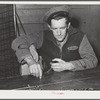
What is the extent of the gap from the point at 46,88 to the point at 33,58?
17 centimetres

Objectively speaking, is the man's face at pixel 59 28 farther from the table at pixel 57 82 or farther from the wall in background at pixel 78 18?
the table at pixel 57 82

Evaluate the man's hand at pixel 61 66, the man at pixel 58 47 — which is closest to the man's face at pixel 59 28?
the man at pixel 58 47

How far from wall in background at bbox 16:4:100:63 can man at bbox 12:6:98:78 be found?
0.09 ft

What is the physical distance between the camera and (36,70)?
716 millimetres

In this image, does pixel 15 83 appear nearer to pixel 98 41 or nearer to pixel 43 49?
pixel 43 49

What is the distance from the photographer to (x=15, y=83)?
2.16 feet

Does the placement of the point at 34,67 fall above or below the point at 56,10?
below

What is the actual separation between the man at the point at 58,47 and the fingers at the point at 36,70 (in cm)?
2

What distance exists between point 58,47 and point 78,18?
175mm

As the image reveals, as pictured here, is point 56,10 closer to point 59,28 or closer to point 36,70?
point 59,28

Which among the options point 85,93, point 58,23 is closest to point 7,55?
point 58,23

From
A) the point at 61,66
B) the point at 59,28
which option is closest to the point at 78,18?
the point at 59,28

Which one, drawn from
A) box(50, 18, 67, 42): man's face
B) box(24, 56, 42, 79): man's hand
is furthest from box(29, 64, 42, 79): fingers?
box(50, 18, 67, 42): man's face

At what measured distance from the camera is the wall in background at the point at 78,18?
0.79 m
